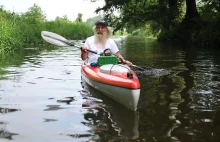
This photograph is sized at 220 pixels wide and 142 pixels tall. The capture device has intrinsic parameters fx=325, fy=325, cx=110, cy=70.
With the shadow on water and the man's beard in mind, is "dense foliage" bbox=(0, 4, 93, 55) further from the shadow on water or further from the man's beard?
the shadow on water

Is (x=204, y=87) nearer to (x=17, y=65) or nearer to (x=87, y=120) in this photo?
(x=87, y=120)

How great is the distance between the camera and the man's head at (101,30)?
6738 mm

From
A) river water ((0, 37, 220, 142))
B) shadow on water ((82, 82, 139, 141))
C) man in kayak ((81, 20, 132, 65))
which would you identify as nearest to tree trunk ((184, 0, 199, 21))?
river water ((0, 37, 220, 142))

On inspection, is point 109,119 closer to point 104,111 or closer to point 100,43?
point 104,111

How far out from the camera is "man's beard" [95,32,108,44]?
6.87 meters

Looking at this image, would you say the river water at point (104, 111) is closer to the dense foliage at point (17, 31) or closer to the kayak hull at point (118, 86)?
the kayak hull at point (118, 86)

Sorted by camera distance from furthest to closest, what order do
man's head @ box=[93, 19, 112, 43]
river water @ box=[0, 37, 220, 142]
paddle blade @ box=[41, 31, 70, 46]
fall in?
1. paddle blade @ box=[41, 31, 70, 46]
2. man's head @ box=[93, 19, 112, 43]
3. river water @ box=[0, 37, 220, 142]

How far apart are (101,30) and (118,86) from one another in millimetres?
2113

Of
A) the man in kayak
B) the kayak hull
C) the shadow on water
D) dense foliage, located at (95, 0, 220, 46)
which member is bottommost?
the shadow on water


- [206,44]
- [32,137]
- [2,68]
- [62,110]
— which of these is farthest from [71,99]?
[206,44]

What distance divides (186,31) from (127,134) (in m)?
20.4

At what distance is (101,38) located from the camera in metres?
6.97

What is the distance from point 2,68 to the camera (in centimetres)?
930

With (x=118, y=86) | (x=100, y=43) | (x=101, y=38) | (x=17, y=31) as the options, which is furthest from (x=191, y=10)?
(x=118, y=86)
